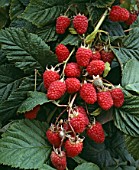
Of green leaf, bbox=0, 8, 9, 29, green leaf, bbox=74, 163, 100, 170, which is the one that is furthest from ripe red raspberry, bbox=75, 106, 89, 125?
green leaf, bbox=0, 8, 9, 29

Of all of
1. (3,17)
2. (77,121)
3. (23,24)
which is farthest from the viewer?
(3,17)

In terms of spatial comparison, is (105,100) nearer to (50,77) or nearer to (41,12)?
(50,77)

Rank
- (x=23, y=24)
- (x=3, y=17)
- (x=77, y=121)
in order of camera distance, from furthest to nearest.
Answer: (x=3, y=17) < (x=23, y=24) < (x=77, y=121)

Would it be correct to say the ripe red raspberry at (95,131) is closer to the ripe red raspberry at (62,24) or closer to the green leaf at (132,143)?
the green leaf at (132,143)

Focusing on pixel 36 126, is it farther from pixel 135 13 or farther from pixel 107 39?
pixel 135 13

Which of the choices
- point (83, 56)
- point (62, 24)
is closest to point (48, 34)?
point (62, 24)

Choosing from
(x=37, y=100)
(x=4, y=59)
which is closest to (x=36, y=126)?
(x=37, y=100)
